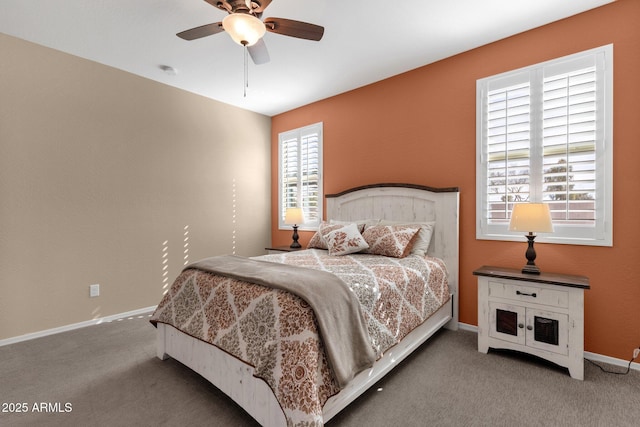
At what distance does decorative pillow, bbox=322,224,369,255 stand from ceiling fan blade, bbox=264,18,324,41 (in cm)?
178

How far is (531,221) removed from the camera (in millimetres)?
2305

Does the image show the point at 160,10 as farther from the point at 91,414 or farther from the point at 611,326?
the point at 611,326

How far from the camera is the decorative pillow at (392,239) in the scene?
9.44 feet

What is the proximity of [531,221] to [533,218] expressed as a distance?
27mm

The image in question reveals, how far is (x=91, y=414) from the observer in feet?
5.74

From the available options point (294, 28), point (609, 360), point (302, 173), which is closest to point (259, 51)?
point (294, 28)

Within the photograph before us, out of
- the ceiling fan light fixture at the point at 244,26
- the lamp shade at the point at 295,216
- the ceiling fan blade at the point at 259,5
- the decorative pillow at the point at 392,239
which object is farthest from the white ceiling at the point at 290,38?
the decorative pillow at the point at 392,239

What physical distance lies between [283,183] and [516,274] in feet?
11.1

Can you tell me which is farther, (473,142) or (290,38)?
(473,142)

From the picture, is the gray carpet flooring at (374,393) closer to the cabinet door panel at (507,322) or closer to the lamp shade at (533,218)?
the cabinet door panel at (507,322)

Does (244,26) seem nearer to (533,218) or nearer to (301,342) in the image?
(301,342)

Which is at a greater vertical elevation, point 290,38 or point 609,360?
point 290,38

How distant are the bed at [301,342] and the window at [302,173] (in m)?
1.13

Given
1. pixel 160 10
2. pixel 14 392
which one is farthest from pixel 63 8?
pixel 14 392
